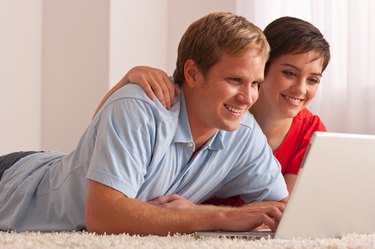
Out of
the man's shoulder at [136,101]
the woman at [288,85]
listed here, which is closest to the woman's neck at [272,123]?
the woman at [288,85]

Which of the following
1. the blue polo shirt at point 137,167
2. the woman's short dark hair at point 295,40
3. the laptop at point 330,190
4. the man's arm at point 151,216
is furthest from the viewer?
the woman's short dark hair at point 295,40

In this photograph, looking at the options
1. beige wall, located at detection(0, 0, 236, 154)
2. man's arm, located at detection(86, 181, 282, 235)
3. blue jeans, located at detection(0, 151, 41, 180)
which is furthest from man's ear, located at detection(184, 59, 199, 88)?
beige wall, located at detection(0, 0, 236, 154)

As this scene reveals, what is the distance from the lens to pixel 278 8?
344 cm

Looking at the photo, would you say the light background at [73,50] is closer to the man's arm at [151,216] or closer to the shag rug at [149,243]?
the man's arm at [151,216]

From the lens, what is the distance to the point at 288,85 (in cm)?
209

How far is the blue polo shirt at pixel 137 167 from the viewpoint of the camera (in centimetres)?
156

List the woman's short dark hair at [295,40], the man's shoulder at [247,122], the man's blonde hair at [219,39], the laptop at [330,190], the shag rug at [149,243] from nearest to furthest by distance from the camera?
1. the shag rug at [149,243]
2. the laptop at [330,190]
3. the man's blonde hair at [219,39]
4. the man's shoulder at [247,122]
5. the woman's short dark hair at [295,40]

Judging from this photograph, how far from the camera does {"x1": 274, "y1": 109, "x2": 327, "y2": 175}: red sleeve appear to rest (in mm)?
2162

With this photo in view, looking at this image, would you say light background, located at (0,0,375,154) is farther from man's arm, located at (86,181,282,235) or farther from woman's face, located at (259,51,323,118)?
man's arm, located at (86,181,282,235)

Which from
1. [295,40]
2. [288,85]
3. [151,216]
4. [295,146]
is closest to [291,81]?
[288,85]

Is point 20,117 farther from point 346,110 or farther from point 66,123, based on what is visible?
point 346,110

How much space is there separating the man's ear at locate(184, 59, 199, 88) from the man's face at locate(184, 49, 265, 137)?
0.01 m

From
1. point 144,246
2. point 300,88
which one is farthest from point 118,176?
point 300,88

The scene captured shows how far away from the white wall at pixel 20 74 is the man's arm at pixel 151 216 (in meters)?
2.16
